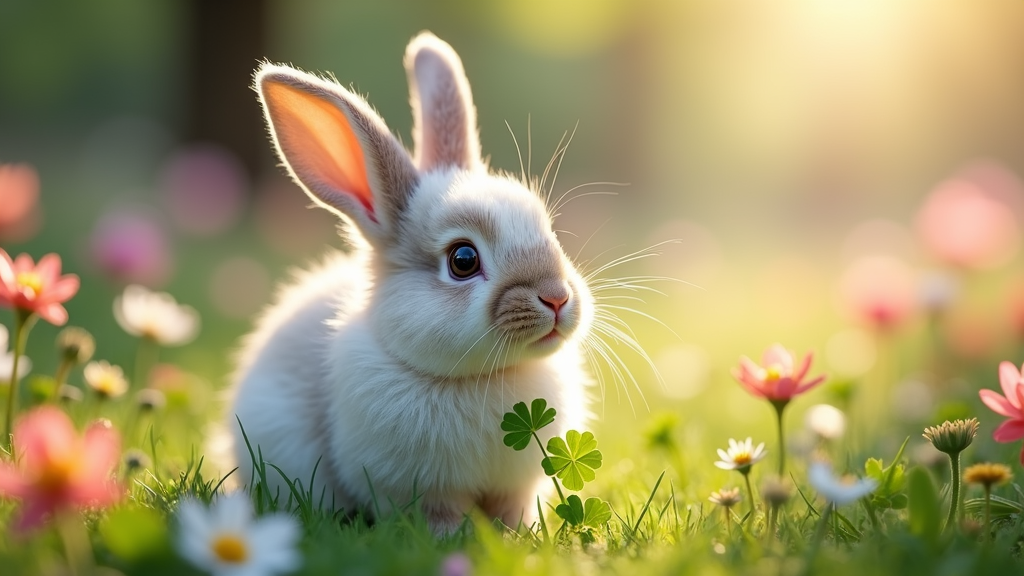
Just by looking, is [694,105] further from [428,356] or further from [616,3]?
[428,356]

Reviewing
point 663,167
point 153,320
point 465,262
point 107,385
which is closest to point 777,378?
point 465,262

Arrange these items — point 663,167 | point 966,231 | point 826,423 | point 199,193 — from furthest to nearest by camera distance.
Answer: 1. point 663,167
2. point 199,193
3. point 966,231
4. point 826,423

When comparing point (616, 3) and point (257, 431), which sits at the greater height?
point (616, 3)

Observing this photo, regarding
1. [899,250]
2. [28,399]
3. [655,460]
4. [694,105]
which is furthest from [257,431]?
[694,105]

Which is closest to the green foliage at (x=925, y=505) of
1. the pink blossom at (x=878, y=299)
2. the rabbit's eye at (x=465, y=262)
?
the rabbit's eye at (x=465, y=262)

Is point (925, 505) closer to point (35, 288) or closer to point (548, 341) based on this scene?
point (548, 341)

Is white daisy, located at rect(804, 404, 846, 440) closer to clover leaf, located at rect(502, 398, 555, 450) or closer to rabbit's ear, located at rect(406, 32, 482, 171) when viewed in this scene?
clover leaf, located at rect(502, 398, 555, 450)
